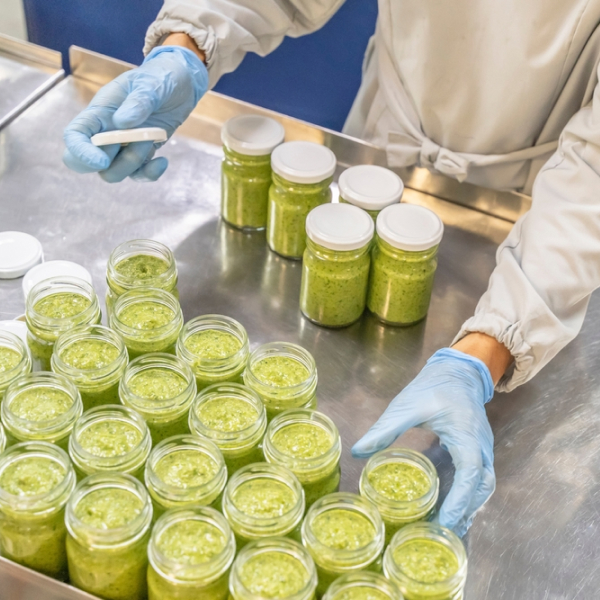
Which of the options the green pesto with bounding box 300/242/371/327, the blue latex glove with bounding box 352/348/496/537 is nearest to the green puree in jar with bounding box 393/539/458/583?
the blue latex glove with bounding box 352/348/496/537

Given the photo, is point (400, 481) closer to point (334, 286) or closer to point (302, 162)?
point (334, 286)

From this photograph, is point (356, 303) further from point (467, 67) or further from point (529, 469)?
point (467, 67)

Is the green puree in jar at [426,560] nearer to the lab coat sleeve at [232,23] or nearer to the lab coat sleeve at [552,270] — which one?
the lab coat sleeve at [552,270]

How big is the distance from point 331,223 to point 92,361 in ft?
1.81

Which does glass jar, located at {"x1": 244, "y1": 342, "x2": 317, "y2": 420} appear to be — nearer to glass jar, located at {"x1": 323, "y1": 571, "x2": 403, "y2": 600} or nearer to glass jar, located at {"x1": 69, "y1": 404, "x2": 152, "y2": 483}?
glass jar, located at {"x1": 69, "y1": 404, "x2": 152, "y2": 483}

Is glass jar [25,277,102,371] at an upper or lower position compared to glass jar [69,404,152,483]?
lower

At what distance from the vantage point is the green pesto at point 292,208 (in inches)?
67.7

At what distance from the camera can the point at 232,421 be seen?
1.23m

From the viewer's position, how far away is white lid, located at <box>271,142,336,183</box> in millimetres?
1688

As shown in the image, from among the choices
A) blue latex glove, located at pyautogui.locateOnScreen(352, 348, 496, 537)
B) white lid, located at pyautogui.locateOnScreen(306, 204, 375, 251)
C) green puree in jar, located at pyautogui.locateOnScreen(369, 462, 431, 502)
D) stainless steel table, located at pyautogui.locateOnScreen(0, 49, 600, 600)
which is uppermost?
white lid, located at pyautogui.locateOnScreen(306, 204, 375, 251)

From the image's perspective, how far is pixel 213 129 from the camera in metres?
2.13

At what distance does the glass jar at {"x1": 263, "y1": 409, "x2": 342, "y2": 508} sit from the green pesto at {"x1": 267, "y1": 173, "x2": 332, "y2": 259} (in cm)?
62

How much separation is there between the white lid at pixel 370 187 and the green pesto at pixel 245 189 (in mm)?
193

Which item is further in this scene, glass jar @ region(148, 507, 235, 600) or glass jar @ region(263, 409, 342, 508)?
glass jar @ region(263, 409, 342, 508)
